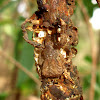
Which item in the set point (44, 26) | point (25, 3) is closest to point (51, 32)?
A: point (44, 26)

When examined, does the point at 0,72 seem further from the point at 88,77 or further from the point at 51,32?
the point at 51,32

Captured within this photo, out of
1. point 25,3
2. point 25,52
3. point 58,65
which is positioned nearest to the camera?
point 58,65

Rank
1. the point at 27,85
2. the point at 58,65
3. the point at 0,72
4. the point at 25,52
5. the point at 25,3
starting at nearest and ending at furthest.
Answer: the point at 58,65, the point at 25,52, the point at 25,3, the point at 27,85, the point at 0,72

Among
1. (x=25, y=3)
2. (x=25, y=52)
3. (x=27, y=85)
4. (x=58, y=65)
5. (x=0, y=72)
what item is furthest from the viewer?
(x=0, y=72)

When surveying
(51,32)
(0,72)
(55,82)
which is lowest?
(55,82)

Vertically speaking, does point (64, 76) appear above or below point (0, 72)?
below

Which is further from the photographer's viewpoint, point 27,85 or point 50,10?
point 27,85

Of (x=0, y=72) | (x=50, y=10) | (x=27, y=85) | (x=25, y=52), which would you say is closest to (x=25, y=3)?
(x=25, y=52)

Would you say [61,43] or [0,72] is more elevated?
[0,72]

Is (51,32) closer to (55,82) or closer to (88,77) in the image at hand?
(55,82)
